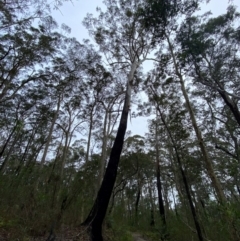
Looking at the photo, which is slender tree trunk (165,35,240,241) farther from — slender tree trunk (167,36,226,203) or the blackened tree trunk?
the blackened tree trunk

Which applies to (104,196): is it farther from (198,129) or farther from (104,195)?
(198,129)

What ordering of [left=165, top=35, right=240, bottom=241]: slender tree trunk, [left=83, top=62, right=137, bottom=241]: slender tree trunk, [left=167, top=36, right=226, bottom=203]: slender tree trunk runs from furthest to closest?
[left=165, top=35, right=240, bottom=241]: slender tree trunk < [left=167, top=36, right=226, bottom=203]: slender tree trunk < [left=83, top=62, right=137, bottom=241]: slender tree trunk

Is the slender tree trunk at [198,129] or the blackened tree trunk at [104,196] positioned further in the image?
the slender tree trunk at [198,129]

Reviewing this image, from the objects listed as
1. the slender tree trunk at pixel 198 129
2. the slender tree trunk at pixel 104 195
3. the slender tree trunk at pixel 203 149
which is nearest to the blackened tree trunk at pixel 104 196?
the slender tree trunk at pixel 104 195

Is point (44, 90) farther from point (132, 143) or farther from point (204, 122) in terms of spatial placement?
point (204, 122)

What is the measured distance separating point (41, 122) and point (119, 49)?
8875 mm

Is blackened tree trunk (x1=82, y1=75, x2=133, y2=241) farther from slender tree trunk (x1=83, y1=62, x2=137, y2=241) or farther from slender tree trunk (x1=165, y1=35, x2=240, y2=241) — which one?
slender tree trunk (x1=165, y1=35, x2=240, y2=241)

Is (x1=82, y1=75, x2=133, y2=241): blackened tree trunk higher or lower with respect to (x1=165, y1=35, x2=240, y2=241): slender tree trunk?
lower

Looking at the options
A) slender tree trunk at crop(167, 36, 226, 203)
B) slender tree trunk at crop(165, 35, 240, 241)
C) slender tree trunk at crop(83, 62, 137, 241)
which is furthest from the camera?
slender tree trunk at crop(165, 35, 240, 241)

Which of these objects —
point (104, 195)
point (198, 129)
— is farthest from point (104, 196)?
point (198, 129)

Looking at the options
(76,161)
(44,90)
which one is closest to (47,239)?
(44,90)

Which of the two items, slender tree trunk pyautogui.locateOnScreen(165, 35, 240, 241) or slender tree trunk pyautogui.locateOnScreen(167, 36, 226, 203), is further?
slender tree trunk pyautogui.locateOnScreen(165, 35, 240, 241)

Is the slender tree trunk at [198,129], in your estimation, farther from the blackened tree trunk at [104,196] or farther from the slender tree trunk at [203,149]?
the blackened tree trunk at [104,196]

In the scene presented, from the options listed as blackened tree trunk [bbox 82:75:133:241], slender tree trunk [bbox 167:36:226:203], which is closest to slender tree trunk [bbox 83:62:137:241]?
blackened tree trunk [bbox 82:75:133:241]
